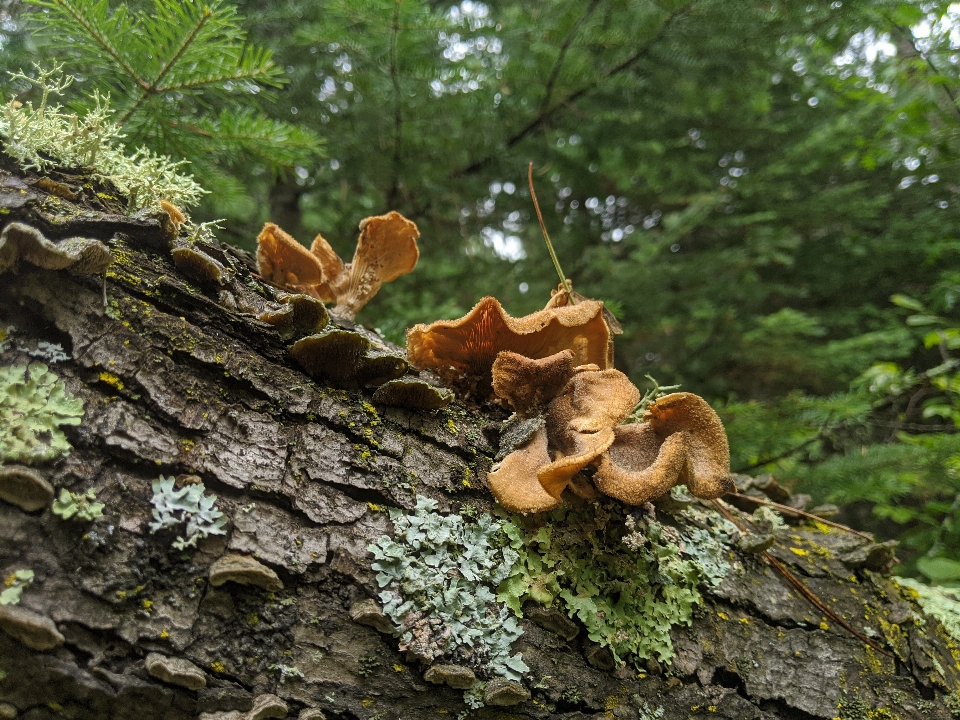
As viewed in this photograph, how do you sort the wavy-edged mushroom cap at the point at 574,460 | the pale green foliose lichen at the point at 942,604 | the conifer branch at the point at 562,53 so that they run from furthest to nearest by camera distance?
the conifer branch at the point at 562,53 < the pale green foliose lichen at the point at 942,604 < the wavy-edged mushroom cap at the point at 574,460

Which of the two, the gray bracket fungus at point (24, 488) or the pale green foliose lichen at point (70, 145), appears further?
the pale green foliose lichen at point (70, 145)

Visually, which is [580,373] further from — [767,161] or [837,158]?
[837,158]

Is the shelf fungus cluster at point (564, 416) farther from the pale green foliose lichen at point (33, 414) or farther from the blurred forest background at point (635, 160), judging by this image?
the blurred forest background at point (635, 160)

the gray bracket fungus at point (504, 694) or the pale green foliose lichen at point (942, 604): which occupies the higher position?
the pale green foliose lichen at point (942, 604)

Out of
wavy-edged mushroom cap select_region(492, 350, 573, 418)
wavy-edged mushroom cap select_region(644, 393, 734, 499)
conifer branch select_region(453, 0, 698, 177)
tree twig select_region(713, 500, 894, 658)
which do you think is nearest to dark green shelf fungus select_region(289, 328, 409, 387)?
wavy-edged mushroom cap select_region(492, 350, 573, 418)

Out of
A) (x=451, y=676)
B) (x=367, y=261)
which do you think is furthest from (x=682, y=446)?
(x=367, y=261)

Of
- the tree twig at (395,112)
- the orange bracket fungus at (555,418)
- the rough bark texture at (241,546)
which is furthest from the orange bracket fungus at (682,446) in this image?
the tree twig at (395,112)
